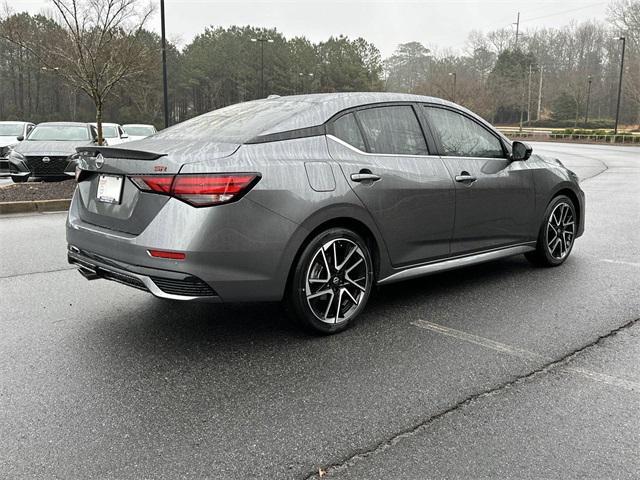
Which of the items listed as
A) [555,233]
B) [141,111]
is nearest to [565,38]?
[141,111]

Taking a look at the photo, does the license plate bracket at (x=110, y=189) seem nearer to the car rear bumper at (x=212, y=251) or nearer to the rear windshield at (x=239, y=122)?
the car rear bumper at (x=212, y=251)

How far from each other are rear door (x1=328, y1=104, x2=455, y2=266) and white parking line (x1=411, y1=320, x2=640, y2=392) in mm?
544

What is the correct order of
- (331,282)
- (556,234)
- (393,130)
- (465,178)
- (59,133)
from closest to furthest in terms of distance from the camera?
1. (331,282)
2. (393,130)
3. (465,178)
4. (556,234)
5. (59,133)

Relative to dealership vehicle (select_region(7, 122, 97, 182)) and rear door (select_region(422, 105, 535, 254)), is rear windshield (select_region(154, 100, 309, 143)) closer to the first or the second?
rear door (select_region(422, 105, 535, 254))

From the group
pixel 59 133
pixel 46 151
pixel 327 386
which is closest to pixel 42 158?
pixel 46 151

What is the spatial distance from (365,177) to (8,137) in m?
16.2

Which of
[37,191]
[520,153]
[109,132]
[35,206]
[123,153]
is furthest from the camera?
[109,132]

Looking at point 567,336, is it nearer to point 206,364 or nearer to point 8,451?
point 206,364

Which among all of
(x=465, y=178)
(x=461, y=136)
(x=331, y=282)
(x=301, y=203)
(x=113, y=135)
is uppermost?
(x=461, y=136)

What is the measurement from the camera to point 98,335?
4082 mm

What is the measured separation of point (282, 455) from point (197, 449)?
38cm

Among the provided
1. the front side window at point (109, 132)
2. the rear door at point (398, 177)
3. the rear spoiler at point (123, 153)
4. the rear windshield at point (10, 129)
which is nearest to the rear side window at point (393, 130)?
the rear door at point (398, 177)

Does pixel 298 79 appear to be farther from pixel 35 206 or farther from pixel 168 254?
pixel 168 254

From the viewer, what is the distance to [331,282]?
4047 millimetres
